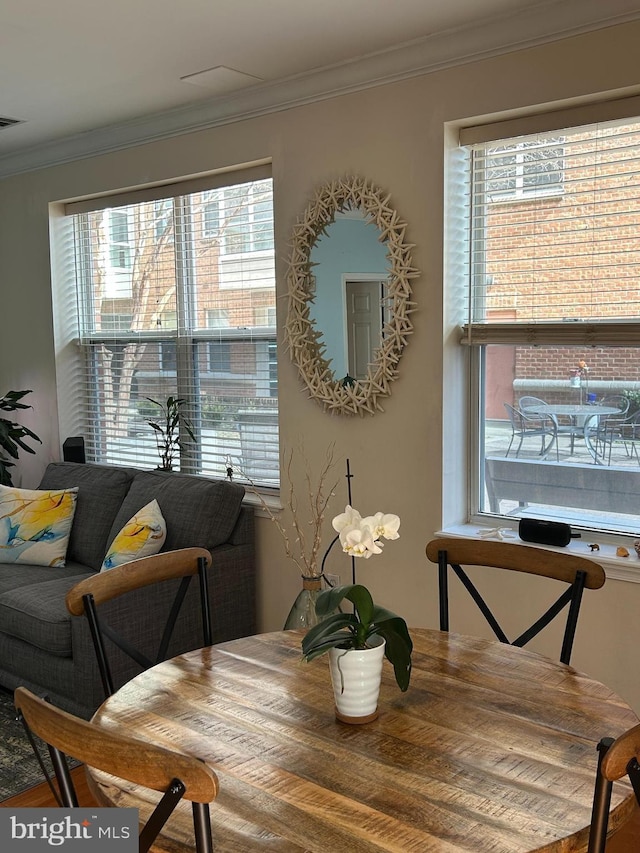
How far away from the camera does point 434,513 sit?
3395mm

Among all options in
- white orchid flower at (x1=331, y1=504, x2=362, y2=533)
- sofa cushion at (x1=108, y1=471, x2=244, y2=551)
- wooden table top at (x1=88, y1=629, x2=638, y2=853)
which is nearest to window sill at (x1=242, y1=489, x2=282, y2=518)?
sofa cushion at (x1=108, y1=471, x2=244, y2=551)

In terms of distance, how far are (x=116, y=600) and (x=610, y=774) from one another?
2371mm

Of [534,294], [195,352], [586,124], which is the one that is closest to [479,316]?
[534,294]

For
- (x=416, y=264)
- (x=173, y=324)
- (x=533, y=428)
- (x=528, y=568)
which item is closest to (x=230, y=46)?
(x=416, y=264)

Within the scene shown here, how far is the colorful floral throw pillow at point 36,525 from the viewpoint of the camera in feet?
13.5

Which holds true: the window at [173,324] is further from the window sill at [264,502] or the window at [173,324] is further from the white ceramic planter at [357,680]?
the white ceramic planter at [357,680]

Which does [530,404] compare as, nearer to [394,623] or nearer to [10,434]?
[394,623]

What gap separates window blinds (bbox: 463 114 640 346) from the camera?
9.72 feet

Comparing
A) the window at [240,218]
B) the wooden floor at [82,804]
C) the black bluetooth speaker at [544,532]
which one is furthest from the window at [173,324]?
the wooden floor at [82,804]

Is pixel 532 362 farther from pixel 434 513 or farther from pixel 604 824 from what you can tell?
pixel 604 824

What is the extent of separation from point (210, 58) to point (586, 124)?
1463 mm

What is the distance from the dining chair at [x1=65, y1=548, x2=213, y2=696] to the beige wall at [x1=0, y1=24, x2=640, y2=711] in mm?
1254

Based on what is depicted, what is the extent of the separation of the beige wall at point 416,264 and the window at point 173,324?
25cm

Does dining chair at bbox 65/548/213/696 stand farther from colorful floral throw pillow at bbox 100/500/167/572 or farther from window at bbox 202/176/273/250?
window at bbox 202/176/273/250
